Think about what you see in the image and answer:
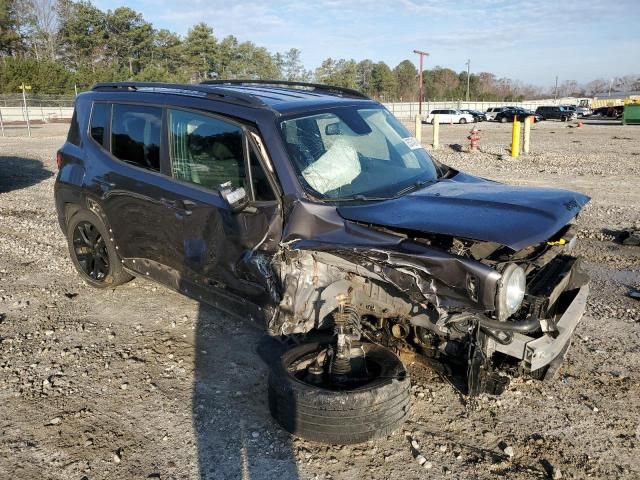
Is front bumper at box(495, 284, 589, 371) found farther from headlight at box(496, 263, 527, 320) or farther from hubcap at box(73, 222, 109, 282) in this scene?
hubcap at box(73, 222, 109, 282)

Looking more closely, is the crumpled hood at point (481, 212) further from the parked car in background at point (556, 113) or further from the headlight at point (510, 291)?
the parked car in background at point (556, 113)

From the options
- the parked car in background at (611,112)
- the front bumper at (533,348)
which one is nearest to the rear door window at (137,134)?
the front bumper at (533,348)

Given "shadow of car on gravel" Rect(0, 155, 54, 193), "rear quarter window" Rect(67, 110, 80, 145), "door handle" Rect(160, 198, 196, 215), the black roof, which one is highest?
the black roof

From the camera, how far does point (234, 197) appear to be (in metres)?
3.64

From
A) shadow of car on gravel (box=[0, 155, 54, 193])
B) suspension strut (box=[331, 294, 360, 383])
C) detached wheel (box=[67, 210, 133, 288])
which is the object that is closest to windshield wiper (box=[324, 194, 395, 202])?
suspension strut (box=[331, 294, 360, 383])

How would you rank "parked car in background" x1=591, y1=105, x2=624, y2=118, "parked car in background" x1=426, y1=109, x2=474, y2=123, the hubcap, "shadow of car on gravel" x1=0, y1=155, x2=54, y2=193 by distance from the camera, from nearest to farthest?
the hubcap < "shadow of car on gravel" x1=0, y1=155, x2=54, y2=193 < "parked car in background" x1=591, y1=105, x2=624, y2=118 < "parked car in background" x1=426, y1=109, x2=474, y2=123

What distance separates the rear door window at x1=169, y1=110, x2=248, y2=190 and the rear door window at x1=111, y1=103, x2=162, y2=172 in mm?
230

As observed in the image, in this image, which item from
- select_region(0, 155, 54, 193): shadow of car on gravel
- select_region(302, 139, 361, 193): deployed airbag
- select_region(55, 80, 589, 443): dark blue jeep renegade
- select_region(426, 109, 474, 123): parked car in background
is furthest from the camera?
select_region(426, 109, 474, 123): parked car in background

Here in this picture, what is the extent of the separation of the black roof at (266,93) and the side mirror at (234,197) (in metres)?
0.64

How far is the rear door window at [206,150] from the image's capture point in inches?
152

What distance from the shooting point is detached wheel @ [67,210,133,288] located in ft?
17.3

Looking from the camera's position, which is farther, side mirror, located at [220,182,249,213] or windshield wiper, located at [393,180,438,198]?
windshield wiper, located at [393,180,438,198]

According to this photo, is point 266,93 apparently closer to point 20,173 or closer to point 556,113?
point 20,173

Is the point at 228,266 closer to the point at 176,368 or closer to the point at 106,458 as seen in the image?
the point at 176,368
